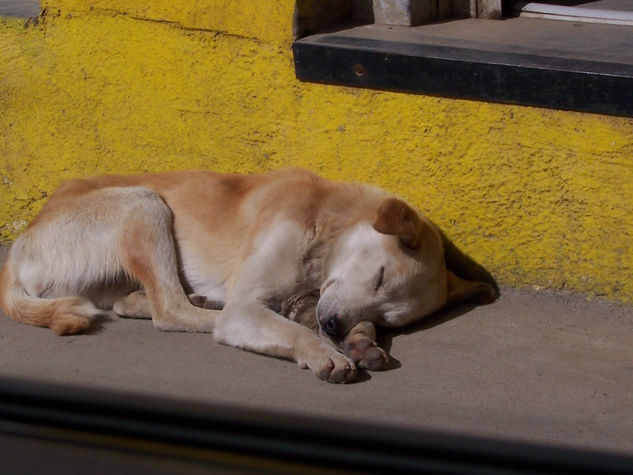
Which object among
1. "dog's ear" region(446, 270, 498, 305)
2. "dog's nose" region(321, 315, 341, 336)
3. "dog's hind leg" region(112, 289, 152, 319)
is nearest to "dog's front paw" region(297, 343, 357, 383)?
"dog's nose" region(321, 315, 341, 336)

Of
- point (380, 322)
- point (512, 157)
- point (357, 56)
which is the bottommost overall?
point (380, 322)

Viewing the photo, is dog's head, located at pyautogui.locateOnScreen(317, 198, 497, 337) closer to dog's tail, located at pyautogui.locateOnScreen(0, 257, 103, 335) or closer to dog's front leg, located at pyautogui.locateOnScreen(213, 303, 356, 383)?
dog's front leg, located at pyautogui.locateOnScreen(213, 303, 356, 383)

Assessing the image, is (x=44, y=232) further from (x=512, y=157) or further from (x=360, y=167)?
(x=512, y=157)

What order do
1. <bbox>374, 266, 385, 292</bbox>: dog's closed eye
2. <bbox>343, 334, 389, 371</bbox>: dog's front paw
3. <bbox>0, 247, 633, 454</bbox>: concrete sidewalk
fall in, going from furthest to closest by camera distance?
1. <bbox>374, 266, 385, 292</bbox>: dog's closed eye
2. <bbox>343, 334, 389, 371</bbox>: dog's front paw
3. <bbox>0, 247, 633, 454</bbox>: concrete sidewalk

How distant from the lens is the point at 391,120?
189 inches

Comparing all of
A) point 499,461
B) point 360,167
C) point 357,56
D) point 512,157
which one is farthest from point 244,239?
point 499,461

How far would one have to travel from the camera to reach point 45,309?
462 centimetres

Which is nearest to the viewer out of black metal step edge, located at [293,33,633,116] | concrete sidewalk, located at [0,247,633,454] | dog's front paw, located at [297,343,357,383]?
concrete sidewalk, located at [0,247,633,454]

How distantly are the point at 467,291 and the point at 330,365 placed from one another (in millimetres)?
949

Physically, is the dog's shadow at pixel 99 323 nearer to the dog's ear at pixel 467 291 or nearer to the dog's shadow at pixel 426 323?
the dog's shadow at pixel 426 323

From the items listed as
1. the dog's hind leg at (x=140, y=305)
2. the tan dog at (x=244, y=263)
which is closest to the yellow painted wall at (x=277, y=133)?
the tan dog at (x=244, y=263)

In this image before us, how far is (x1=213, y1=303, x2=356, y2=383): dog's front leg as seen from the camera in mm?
4051

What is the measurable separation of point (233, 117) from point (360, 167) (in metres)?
0.74

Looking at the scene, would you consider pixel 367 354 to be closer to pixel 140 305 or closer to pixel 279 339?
pixel 279 339
